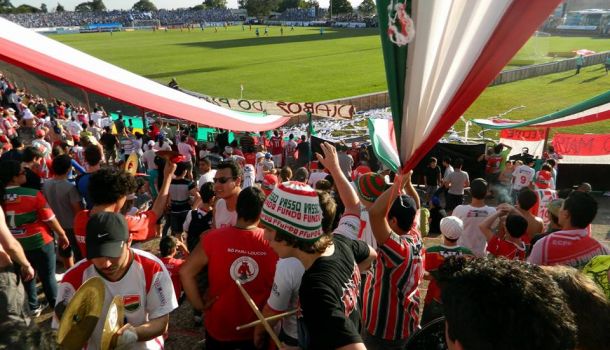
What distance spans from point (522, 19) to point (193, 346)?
3.87 m

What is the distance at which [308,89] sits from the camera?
1111 inches

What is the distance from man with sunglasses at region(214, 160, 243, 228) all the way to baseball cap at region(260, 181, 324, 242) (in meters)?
1.70

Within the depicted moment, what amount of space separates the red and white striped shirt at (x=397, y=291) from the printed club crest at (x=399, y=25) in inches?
54.7

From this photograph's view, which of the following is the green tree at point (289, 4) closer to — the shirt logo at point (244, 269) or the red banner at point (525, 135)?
the red banner at point (525, 135)

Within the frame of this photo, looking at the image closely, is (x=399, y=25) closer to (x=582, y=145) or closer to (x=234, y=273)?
(x=234, y=273)

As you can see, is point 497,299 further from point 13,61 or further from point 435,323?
point 13,61

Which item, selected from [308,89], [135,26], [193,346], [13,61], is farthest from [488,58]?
[135,26]

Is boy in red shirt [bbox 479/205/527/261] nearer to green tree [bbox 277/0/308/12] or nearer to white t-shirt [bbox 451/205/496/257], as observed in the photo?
white t-shirt [bbox 451/205/496/257]

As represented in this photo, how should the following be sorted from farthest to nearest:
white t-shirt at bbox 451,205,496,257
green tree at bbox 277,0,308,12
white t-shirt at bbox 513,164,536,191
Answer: green tree at bbox 277,0,308,12 < white t-shirt at bbox 513,164,536,191 < white t-shirt at bbox 451,205,496,257

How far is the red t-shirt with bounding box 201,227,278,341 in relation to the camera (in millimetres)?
2719

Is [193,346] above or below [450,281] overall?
below

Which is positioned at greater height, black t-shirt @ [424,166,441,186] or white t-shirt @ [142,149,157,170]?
white t-shirt @ [142,149,157,170]

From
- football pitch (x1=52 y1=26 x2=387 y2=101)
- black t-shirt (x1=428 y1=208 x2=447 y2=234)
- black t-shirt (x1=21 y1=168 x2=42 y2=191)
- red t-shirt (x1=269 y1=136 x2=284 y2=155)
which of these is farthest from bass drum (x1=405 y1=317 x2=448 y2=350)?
football pitch (x1=52 y1=26 x2=387 y2=101)

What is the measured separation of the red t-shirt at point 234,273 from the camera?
2719 millimetres
